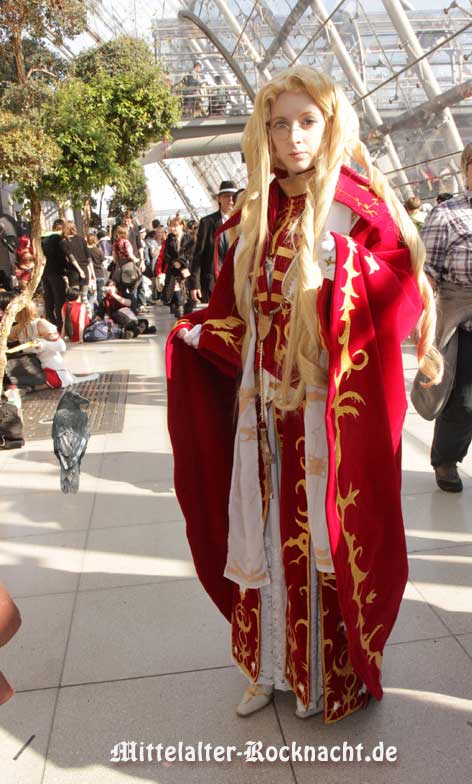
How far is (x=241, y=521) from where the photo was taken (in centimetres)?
227

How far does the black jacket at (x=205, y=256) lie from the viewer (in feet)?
20.8

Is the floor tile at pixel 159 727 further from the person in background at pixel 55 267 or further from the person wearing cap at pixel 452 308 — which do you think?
the person in background at pixel 55 267

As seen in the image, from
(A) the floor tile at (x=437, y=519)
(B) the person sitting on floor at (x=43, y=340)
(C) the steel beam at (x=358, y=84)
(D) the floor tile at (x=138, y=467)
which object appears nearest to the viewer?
(A) the floor tile at (x=437, y=519)

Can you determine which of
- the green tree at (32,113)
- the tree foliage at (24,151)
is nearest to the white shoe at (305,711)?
the green tree at (32,113)

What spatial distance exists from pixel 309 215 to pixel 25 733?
5.89 feet

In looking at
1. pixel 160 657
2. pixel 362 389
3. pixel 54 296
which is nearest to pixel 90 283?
pixel 54 296

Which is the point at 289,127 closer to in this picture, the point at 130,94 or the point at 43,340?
the point at 43,340

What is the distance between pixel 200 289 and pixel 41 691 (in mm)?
4635

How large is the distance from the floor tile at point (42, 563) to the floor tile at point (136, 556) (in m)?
0.06

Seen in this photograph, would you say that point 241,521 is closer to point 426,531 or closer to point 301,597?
point 301,597

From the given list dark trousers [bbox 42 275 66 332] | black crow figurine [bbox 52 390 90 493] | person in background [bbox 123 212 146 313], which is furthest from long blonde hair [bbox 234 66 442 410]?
person in background [bbox 123 212 146 313]

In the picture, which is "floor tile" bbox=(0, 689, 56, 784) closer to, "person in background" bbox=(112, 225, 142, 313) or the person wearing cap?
the person wearing cap

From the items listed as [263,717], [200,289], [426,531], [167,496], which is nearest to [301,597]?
[263,717]

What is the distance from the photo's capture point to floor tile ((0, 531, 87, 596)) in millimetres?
3266
